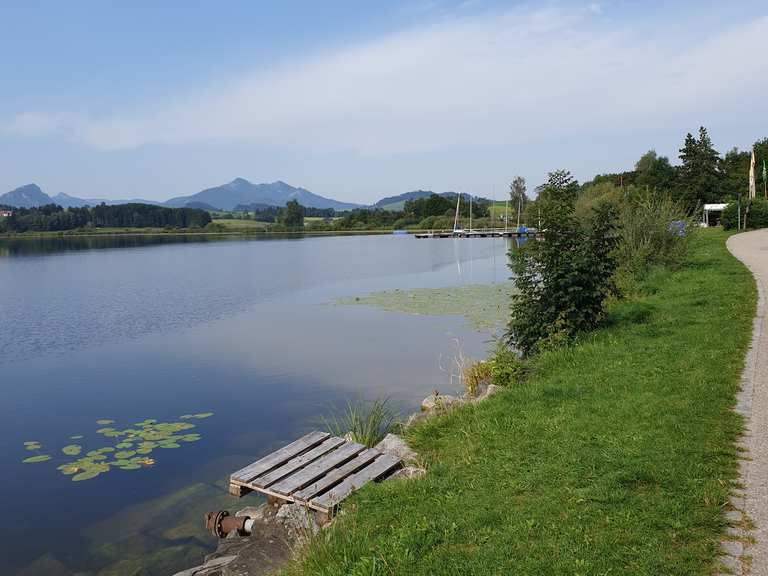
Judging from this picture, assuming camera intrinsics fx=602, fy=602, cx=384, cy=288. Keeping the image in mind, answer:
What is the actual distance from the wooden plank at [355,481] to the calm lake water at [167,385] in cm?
197

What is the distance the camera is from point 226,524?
7.35 meters

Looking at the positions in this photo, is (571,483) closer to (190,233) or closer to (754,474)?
(754,474)

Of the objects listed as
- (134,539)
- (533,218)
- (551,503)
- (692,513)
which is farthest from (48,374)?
(692,513)

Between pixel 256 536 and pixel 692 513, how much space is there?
4.51 meters

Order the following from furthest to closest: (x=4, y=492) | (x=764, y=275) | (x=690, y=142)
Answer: (x=690, y=142) → (x=764, y=275) → (x=4, y=492)

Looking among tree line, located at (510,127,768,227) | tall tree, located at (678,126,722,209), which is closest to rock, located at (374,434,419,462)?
tree line, located at (510,127,768,227)

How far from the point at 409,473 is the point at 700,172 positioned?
8043cm

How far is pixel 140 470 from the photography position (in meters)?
9.70

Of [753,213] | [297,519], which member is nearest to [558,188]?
[297,519]

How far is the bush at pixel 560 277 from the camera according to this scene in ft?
39.2

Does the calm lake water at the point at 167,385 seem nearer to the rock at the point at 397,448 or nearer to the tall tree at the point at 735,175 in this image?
the rock at the point at 397,448

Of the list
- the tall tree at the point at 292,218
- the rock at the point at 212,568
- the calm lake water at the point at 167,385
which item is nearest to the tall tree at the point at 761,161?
the calm lake water at the point at 167,385

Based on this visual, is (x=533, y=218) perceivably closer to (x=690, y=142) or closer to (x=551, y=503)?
(x=551, y=503)

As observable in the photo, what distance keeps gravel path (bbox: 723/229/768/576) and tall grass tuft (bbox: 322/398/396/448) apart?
487 centimetres
